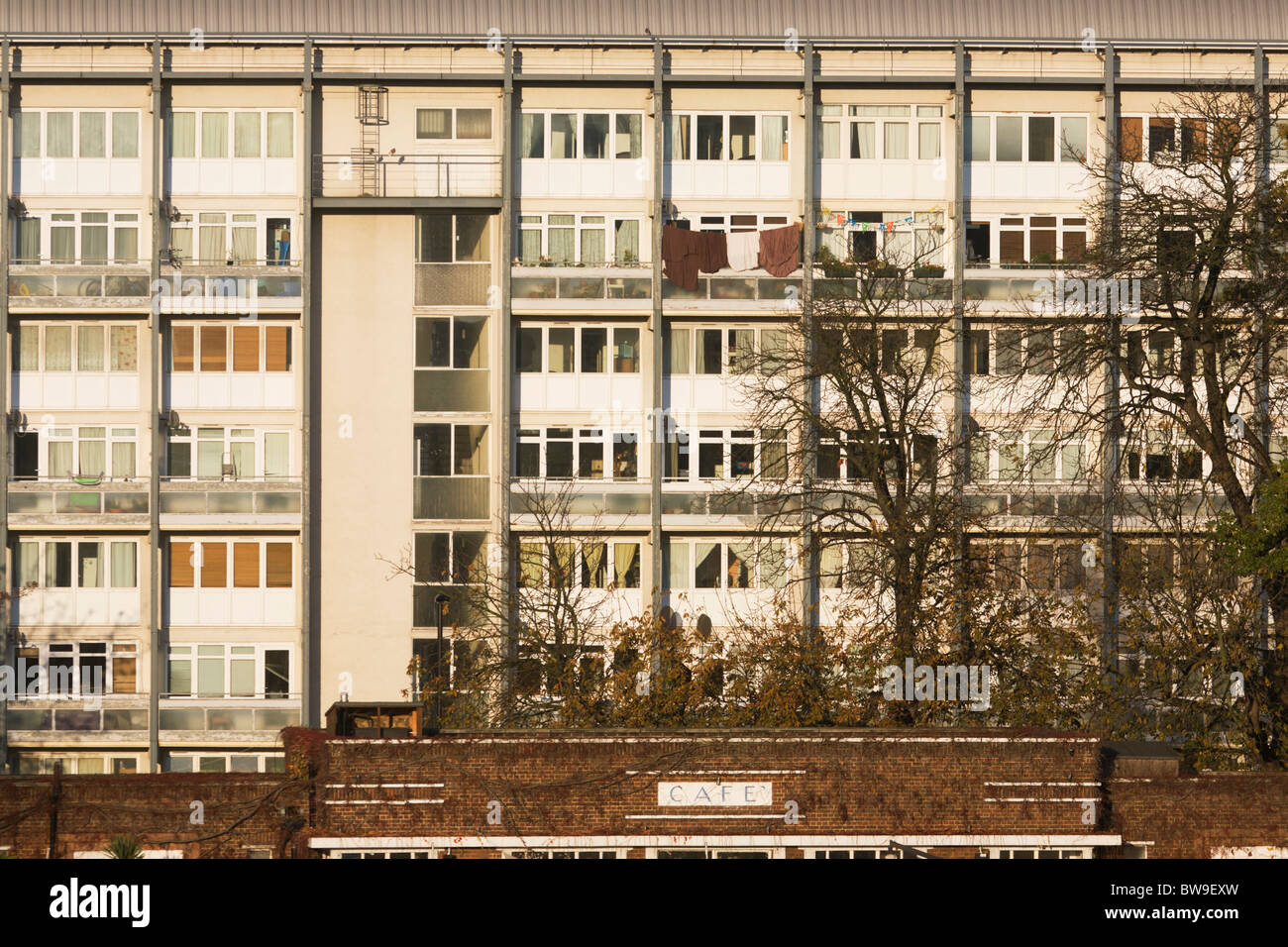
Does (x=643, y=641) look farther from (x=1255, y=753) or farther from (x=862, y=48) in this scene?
(x=862, y=48)

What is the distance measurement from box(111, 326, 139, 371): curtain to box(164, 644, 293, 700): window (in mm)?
8142

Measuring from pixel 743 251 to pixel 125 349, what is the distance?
17947mm

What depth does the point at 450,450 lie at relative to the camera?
5044 centimetres

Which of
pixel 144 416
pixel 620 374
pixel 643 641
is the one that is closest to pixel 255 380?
pixel 144 416

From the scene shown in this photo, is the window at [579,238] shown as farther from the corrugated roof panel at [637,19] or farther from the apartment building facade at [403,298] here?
the corrugated roof panel at [637,19]

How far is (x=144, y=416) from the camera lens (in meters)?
50.7

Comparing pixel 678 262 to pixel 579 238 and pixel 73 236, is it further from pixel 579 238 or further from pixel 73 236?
pixel 73 236

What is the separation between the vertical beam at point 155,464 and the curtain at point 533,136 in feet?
33.5

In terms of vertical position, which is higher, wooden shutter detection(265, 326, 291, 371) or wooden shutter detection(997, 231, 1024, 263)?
wooden shutter detection(997, 231, 1024, 263)

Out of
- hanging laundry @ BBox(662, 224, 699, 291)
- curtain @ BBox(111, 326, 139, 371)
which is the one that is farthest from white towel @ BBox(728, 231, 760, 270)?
curtain @ BBox(111, 326, 139, 371)

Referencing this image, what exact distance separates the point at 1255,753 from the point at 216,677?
28208mm

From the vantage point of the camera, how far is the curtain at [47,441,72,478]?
50531 millimetres

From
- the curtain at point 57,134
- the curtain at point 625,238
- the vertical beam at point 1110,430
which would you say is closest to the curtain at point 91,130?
the curtain at point 57,134

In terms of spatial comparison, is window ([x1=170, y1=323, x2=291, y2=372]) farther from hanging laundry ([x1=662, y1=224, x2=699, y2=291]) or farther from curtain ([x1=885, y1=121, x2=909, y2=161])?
curtain ([x1=885, y1=121, x2=909, y2=161])
